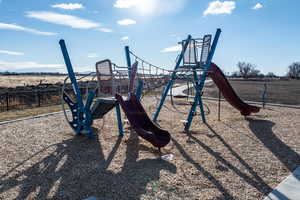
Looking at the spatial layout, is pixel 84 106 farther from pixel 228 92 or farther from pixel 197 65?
pixel 228 92

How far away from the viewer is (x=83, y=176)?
3961 millimetres

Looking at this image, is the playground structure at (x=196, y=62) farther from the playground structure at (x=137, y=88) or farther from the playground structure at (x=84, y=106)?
the playground structure at (x=84, y=106)

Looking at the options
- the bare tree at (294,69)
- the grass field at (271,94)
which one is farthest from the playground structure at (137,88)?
the bare tree at (294,69)

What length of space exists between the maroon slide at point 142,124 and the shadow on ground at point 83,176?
1.49ft

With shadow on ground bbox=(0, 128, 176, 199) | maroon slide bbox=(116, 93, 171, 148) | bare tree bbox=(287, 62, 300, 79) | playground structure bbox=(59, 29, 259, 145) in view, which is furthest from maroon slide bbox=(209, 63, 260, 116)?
bare tree bbox=(287, 62, 300, 79)

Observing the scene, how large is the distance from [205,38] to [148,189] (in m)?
Result: 5.66

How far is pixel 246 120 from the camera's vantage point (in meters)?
8.62

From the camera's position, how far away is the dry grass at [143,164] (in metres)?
3.49

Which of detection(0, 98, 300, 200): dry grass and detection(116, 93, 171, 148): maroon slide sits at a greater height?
detection(116, 93, 171, 148): maroon slide

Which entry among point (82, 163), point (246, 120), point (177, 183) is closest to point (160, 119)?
point (246, 120)

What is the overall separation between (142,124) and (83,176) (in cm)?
203

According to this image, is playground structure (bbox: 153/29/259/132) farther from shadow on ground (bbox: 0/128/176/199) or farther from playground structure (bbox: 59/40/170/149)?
shadow on ground (bbox: 0/128/176/199)

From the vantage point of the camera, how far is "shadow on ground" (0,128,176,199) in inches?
135

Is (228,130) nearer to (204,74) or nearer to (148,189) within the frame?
(204,74)
